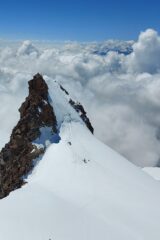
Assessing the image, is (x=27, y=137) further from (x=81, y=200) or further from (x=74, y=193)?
(x=81, y=200)

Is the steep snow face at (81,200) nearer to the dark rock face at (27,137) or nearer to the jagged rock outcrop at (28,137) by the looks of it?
the jagged rock outcrop at (28,137)

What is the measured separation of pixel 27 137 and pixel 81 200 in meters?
28.9

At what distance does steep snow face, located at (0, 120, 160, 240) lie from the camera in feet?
176

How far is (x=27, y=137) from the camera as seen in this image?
9088cm

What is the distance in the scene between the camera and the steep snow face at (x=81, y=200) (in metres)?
53.7

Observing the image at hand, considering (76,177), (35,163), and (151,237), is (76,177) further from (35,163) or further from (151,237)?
(151,237)

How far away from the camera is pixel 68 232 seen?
52750 millimetres

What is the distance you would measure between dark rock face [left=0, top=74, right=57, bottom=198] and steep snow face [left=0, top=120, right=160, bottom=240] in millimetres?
3364

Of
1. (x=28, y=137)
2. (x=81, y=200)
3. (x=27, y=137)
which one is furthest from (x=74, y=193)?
(x=27, y=137)

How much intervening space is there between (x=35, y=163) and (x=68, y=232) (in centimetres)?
3274

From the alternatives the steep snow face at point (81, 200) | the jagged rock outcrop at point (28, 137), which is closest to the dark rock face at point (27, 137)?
the jagged rock outcrop at point (28, 137)

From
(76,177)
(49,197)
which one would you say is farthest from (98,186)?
(49,197)

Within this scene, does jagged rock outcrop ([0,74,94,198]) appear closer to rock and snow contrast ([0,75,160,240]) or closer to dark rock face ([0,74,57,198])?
dark rock face ([0,74,57,198])

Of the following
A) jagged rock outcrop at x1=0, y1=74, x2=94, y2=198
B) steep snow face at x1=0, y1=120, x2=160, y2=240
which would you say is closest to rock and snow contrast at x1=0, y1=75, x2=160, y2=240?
steep snow face at x1=0, y1=120, x2=160, y2=240
